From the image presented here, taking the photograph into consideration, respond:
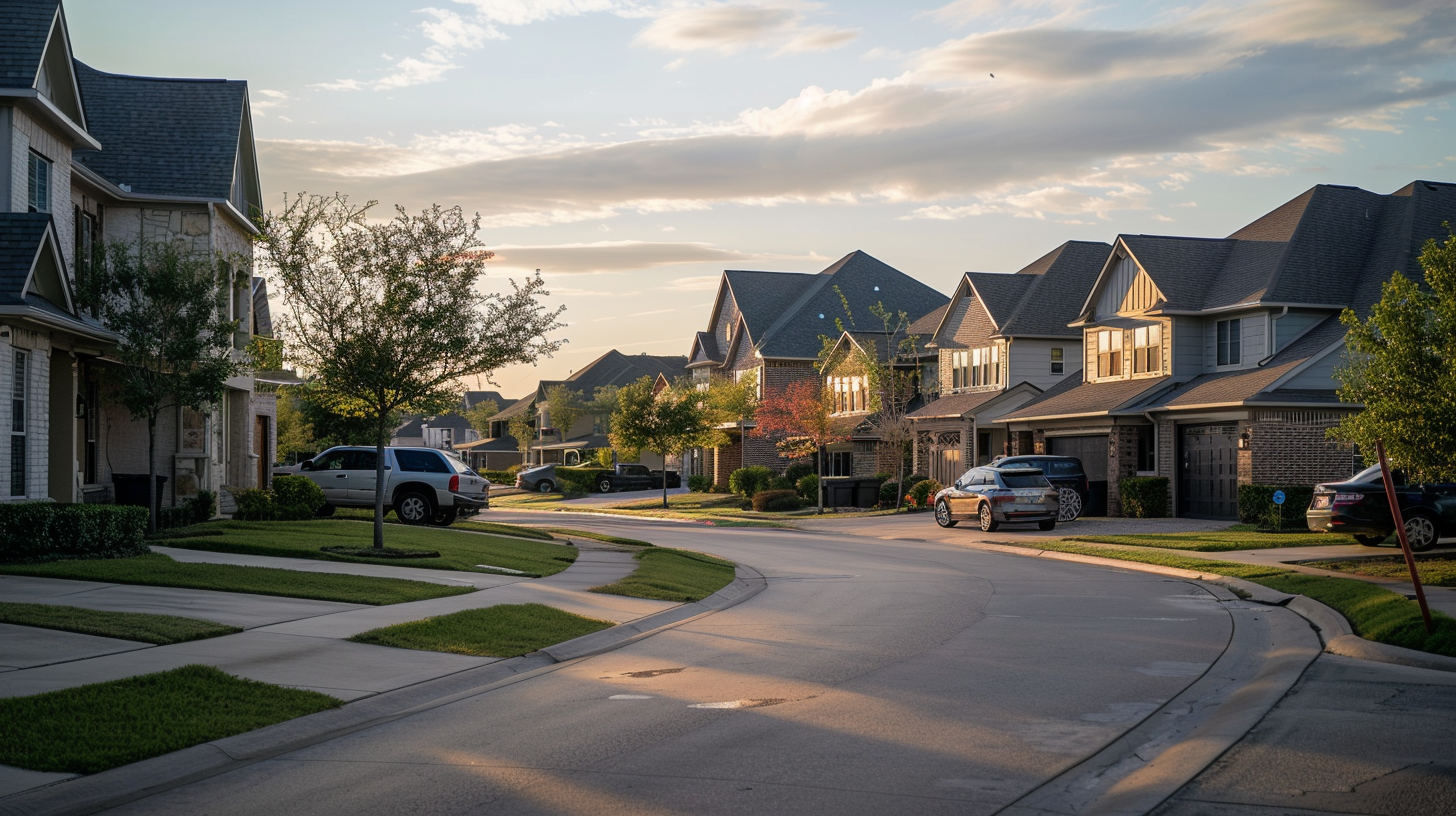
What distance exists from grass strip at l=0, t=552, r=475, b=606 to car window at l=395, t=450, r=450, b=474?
40.3ft

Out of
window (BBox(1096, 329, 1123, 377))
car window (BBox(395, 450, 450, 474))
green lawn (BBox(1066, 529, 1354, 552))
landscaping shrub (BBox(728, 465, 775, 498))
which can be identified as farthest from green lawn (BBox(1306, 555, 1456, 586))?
landscaping shrub (BBox(728, 465, 775, 498))

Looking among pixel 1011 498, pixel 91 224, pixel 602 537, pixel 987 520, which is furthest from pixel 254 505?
pixel 1011 498

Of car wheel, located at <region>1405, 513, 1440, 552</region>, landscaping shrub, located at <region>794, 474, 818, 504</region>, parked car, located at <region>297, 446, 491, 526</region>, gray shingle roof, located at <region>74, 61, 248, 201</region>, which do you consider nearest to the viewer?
car wheel, located at <region>1405, 513, 1440, 552</region>

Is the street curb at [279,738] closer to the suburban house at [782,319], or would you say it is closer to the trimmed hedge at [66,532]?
the trimmed hedge at [66,532]

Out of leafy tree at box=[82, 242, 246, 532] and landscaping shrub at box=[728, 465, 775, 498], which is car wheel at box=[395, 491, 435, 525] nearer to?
leafy tree at box=[82, 242, 246, 532]

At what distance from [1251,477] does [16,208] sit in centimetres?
2831

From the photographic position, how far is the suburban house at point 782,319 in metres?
63.4

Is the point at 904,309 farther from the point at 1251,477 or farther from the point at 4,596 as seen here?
the point at 4,596

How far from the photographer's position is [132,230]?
26.4 meters

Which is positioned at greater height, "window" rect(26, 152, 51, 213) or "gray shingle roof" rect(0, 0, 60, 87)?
"gray shingle roof" rect(0, 0, 60, 87)

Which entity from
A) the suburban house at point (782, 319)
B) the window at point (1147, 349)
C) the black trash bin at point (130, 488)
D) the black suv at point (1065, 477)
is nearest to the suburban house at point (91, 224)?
the black trash bin at point (130, 488)

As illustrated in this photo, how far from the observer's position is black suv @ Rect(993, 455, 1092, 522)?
3581cm

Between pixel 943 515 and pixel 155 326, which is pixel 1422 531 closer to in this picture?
pixel 943 515

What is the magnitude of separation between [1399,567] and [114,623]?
712 inches
